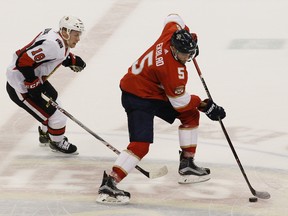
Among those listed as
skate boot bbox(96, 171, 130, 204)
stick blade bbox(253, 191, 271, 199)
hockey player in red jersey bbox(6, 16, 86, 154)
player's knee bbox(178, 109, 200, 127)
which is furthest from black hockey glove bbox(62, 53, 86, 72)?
stick blade bbox(253, 191, 271, 199)

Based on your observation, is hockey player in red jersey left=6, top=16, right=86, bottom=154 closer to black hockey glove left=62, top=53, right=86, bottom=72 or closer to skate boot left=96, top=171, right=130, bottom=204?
black hockey glove left=62, top=53, right=86, bottom=72

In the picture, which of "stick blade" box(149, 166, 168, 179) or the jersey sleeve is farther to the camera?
the jersey sleeve

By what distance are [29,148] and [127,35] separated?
226 centimetres

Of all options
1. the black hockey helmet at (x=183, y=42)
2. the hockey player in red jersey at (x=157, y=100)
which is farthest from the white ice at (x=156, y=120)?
the black hockey helmet at (x=183, y=42)

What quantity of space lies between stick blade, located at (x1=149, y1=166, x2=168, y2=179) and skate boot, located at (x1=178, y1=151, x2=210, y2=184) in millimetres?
112

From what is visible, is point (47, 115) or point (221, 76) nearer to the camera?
point (47, 115)

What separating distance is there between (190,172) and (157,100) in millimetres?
505

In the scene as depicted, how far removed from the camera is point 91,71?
8.33 meters

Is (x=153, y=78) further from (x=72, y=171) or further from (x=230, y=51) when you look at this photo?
(x=230, y=51)

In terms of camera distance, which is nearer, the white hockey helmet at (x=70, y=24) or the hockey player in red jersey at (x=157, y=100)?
the hockey player in red jersey at (x=157, y=100)

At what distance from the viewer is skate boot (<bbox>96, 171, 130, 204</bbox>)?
6078 millimetres

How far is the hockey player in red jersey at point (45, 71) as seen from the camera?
21.7 ft

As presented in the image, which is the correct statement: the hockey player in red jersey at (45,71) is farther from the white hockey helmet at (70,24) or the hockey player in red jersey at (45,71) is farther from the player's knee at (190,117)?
the player's knee at (190,117)

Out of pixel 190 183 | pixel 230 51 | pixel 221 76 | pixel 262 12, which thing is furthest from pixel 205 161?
pixel 262 12
